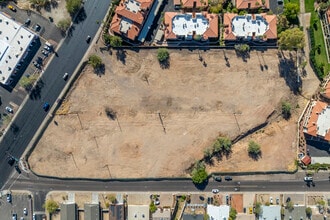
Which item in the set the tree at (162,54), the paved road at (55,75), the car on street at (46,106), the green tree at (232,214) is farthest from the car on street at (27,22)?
the green tree at (232,214)

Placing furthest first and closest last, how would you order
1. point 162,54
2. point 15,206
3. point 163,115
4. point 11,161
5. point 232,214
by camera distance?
point 15,206
point 11,161
point 163,115
point 232,214
point 162,54

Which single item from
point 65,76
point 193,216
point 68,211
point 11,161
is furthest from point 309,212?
point 11,161

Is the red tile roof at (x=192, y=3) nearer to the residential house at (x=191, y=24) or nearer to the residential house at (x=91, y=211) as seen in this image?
the residential house at (x=191, y=24)

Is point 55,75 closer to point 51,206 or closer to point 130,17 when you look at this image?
point 130,17

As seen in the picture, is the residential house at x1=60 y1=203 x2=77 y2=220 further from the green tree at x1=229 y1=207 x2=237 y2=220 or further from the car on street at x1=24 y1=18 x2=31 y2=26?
the car on street at x1=24 y1=18 x2=31 y2=26

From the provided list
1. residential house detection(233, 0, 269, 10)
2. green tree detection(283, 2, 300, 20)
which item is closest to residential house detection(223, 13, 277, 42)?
residential house detection(233, 0, 269, 10)

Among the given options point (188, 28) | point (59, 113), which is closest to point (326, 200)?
point (188, 28)
